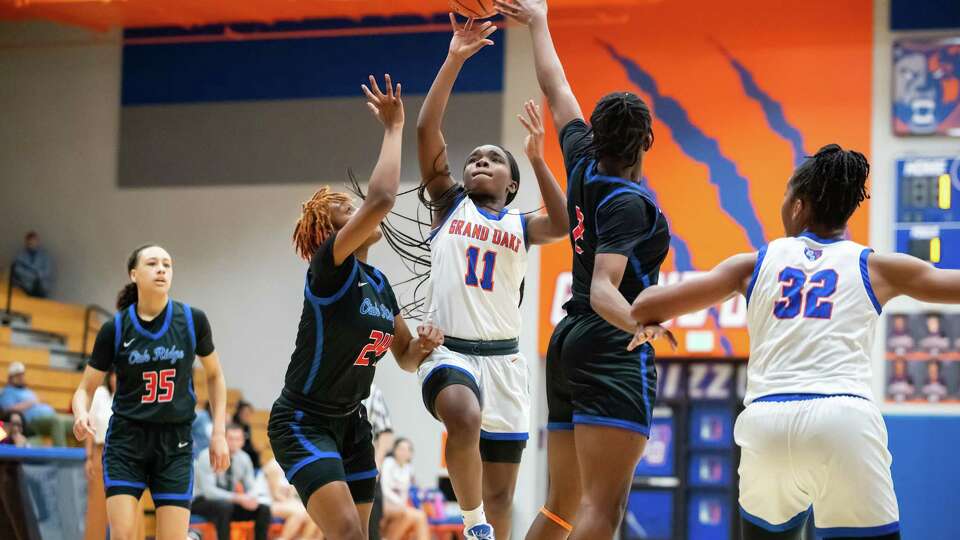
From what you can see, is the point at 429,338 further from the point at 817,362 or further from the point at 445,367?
the point at 817,362

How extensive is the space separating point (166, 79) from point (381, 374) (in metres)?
5.18

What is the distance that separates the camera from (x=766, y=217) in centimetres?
1409

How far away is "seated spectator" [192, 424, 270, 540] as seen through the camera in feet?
34.3

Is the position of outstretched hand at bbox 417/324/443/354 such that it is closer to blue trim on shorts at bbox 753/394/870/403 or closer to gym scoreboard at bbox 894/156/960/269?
blue trim on shorts at bbox 753/394/870/403

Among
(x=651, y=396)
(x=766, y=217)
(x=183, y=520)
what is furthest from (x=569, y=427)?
A: (x=766, y=217)

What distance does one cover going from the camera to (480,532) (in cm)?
526

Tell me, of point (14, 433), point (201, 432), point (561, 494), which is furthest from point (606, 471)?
point (14, 433)

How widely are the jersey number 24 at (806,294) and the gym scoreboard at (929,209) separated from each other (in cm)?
987

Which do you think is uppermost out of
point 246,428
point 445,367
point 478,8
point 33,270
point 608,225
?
point 478,8

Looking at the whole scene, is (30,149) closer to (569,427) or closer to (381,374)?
(381,374)

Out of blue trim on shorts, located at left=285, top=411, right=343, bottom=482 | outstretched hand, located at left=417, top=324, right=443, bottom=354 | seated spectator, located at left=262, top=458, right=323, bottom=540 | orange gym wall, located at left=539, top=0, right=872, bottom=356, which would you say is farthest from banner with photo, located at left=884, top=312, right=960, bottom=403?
blue trim on shorts, located at left=285, top=411, right=343, bottom=482

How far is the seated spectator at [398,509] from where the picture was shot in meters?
12.2

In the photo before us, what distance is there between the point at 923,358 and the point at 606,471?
9977mm

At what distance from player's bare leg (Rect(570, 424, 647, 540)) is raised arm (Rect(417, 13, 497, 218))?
6.01 feet
